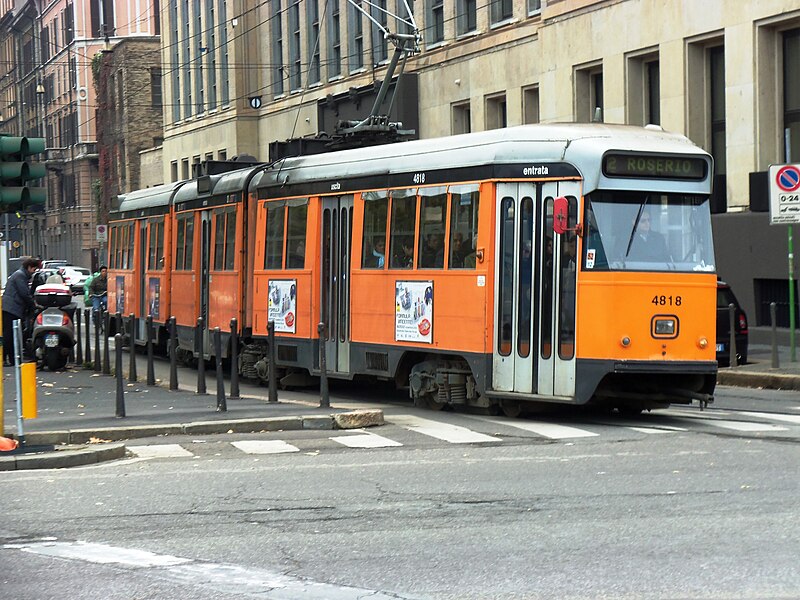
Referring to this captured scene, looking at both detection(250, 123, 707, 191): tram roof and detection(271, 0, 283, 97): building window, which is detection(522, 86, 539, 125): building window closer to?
detection(271, 0, 283, 97): building window

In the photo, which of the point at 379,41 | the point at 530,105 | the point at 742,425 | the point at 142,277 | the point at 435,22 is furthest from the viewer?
the point at 379,41

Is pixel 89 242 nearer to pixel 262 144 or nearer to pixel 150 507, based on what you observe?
pixel 262 144

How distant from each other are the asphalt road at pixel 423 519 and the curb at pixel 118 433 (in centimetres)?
37

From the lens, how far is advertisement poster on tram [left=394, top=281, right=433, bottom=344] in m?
15.7

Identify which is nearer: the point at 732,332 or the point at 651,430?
the point at 651,430

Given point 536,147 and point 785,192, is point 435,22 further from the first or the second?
point 536,147

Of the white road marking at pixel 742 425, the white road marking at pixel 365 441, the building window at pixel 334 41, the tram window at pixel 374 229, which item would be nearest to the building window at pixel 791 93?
the tram window at pixel 374 229

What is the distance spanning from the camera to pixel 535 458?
38.2 feet

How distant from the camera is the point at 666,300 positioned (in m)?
13.9

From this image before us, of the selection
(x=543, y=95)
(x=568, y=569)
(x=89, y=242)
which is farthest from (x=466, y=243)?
(x=89, y=242)

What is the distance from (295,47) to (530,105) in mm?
16637

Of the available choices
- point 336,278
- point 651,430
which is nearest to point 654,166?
point 651,430

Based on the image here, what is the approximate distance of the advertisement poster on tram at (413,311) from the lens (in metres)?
15.7

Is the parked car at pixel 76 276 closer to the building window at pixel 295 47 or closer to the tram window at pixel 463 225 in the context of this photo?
the building window at pixel 295 47
